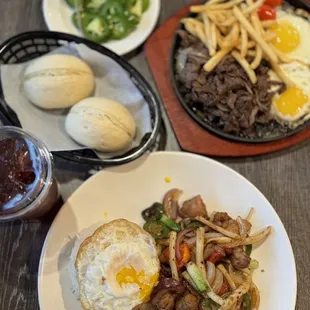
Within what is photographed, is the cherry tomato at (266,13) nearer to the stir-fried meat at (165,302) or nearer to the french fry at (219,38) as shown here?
the french fry at (219,38)

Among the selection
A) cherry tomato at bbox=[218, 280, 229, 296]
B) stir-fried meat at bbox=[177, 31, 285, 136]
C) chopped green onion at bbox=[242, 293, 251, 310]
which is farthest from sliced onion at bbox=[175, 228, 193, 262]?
stir-fried meat at bbox=[177, 31, 285, 136]

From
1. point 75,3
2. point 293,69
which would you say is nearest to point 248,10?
point 293,69

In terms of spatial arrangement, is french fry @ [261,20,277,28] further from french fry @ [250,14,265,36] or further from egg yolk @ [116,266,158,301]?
egg yolk @ [116,266,158,301]

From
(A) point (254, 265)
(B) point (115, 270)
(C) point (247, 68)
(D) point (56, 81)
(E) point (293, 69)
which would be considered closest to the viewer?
(B) point (115, 270)

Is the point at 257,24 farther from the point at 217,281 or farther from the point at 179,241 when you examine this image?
the point at 217,281

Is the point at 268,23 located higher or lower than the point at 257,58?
higher

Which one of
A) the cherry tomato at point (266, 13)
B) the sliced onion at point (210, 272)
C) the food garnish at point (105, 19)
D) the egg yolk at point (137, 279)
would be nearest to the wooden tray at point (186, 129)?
the food garnish at point (105, 19)

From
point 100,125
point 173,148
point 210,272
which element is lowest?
point 210,272
